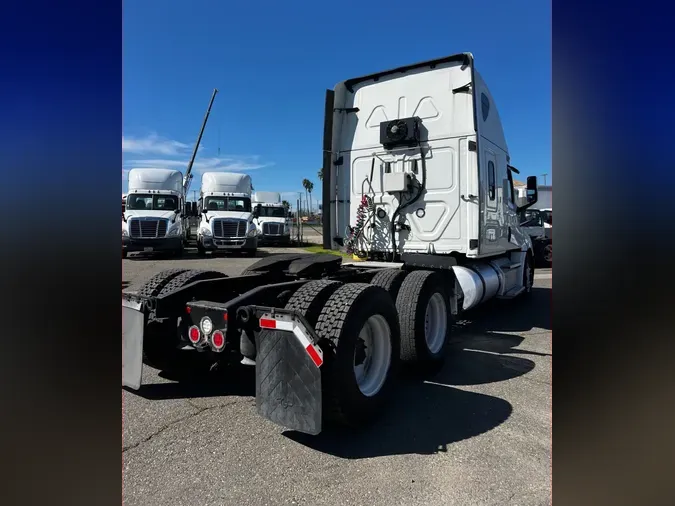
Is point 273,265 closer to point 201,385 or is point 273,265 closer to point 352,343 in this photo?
point 201,385

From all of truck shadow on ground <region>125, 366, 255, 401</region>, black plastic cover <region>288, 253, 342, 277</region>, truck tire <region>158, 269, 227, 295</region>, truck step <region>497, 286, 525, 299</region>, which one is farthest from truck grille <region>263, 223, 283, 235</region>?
truck shadow on ground <region>125, 366, 255, 401</region>

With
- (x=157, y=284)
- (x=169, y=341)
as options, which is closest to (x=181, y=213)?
(x=157, y=284)

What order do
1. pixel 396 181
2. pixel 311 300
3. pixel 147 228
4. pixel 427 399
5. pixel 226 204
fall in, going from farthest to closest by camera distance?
pixel 226 204 → pixel 147 228 → pixel 396 181 → pixel 427 399 → pixel 311 300

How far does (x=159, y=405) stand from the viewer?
11.9ft

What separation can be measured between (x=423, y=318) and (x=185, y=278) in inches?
97.3

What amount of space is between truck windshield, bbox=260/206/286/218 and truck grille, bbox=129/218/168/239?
9.14m

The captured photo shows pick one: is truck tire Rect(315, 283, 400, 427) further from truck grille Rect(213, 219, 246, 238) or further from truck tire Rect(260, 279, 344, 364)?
truck grille Rect(213, 219, 246, 238)

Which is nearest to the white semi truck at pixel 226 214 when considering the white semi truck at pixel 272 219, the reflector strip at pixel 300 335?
the white semi truck at pixel 272 219

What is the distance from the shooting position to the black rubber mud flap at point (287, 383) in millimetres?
2684

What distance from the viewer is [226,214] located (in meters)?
19.5

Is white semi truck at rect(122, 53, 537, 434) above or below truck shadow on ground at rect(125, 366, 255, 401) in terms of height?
above

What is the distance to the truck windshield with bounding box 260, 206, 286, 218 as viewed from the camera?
26.5 m
